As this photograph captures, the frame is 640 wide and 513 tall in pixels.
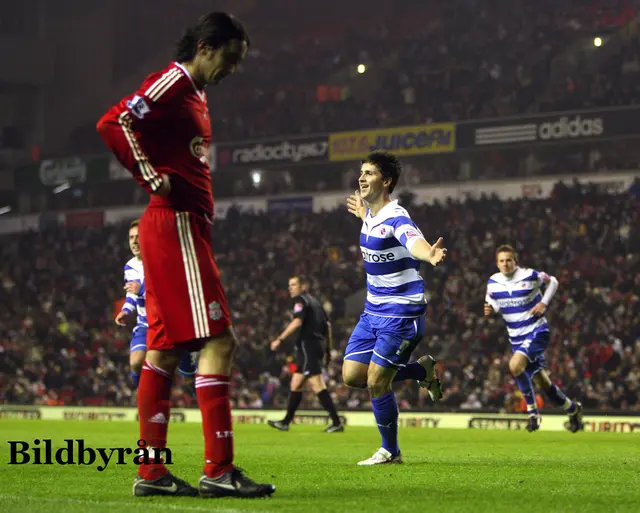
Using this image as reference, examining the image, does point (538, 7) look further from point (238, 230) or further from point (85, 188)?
point (85, 188)

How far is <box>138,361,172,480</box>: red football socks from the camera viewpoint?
238 inches

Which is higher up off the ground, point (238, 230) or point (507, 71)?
point (507, 71)

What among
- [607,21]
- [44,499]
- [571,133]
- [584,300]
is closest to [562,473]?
[44,499]

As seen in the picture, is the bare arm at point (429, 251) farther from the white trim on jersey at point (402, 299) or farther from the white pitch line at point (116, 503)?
the white pitch line at point (116, 503)

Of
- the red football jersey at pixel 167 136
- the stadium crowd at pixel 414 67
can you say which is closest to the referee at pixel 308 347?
the red football jersey at pixel 167 136

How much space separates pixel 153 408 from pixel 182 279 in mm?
797

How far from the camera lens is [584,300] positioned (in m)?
26.2

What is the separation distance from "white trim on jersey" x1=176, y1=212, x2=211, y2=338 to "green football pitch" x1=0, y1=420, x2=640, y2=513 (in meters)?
0.92

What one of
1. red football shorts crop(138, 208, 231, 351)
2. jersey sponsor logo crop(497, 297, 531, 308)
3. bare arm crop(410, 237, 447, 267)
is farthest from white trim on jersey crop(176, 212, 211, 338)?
jersey sponsor logo crop(497, 297, 531, 308)

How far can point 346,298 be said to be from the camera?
31297mm

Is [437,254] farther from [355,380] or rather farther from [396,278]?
[355,380]

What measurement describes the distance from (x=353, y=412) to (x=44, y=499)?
17192 millimetres

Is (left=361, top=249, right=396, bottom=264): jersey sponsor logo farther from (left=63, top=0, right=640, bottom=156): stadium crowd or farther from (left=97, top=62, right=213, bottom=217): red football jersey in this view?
(left=63, top=0, right=640, bottom=156): stadium crowd

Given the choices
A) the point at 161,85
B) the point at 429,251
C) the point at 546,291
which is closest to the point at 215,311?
the point at 161,85
